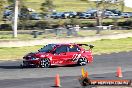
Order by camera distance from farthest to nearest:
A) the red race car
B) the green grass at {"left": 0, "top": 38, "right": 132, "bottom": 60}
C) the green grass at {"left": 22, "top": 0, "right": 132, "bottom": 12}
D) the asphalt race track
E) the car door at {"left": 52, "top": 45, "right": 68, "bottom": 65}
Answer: the green grass at {"left": 22, "top": 0, "right": 132, "bottom": 12}
the green grass at {"left": 0, "top": 38, "right": 132, "bottom": 60}
the car door at {"left": 52, "top": 45, "right": 68, "bottom": 65}
the red race car
the asphalt race track

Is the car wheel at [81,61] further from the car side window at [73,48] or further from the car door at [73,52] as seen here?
the car side window at [73,48]

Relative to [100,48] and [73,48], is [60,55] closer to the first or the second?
[73,48]

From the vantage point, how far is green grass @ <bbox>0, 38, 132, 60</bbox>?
3174 cm

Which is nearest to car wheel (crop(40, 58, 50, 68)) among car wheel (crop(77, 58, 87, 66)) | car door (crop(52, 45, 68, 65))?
car door (crop(52, 45, 68, 65))

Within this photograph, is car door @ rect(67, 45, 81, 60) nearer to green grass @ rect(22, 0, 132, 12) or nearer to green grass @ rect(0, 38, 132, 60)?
green grass @ rect(0, 38, 132, 60)

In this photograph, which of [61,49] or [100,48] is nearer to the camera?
[61,49]

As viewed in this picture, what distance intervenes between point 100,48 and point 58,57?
43.1ft

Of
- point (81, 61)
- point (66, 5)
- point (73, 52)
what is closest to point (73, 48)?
point (73, 52)

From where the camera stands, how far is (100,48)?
38.2m

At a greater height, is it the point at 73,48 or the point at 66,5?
the point at 73,48

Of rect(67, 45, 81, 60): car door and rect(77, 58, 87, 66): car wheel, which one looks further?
rect(77, 58, 87, 66): car wheel

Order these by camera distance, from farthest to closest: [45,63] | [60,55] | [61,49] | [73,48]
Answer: [73,48], [61,49], [60,55], [45,63]

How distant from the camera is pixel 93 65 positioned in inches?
1035

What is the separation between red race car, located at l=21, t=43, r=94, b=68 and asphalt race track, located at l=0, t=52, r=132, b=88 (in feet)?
1.25
